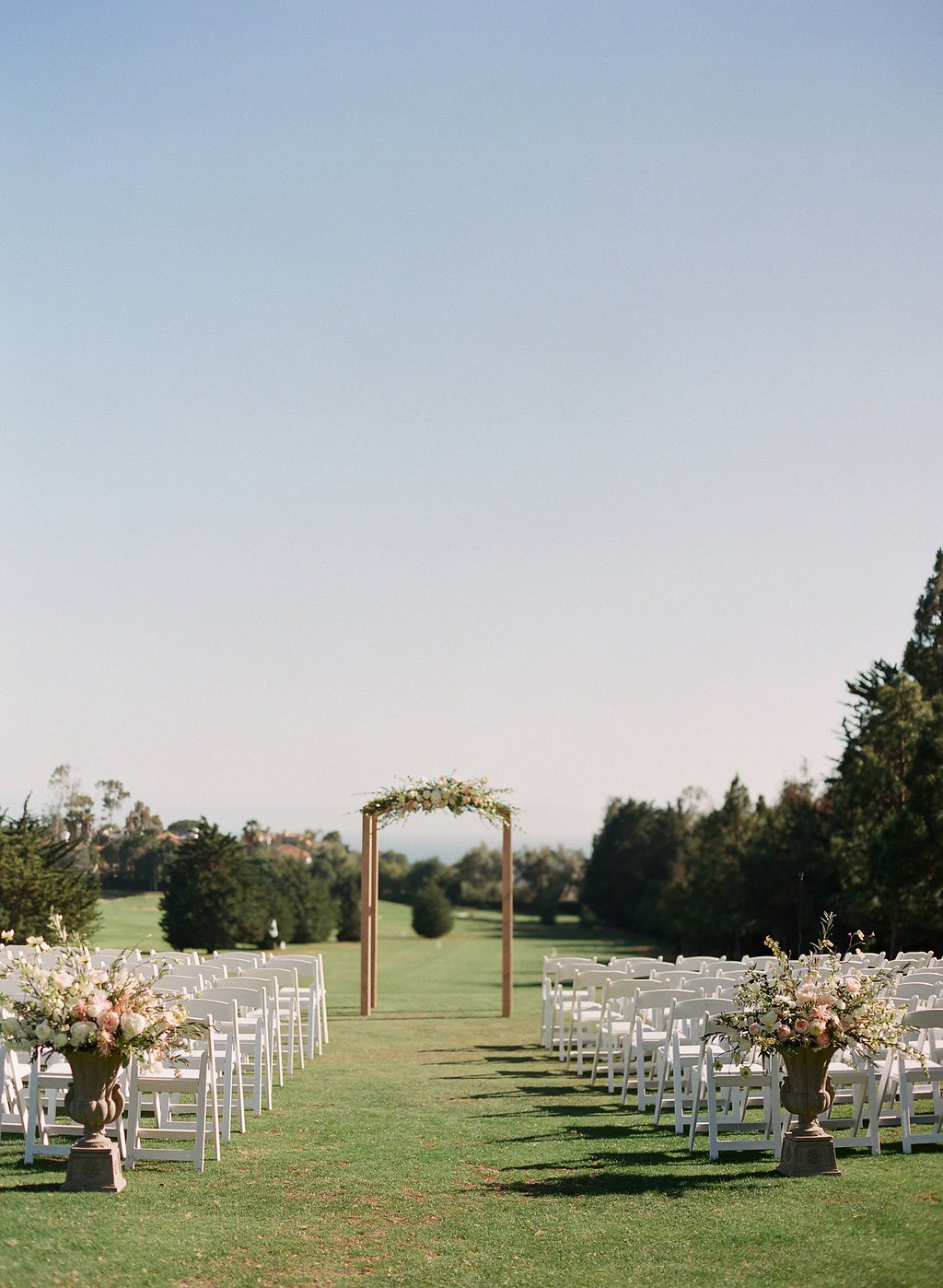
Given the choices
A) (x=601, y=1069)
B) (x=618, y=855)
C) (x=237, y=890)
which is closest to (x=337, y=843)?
(x=618, y=855)

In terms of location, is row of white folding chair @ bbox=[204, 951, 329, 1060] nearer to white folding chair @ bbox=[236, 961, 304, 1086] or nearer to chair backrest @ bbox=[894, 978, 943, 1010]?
white folding chair @ bbox=[236, 961, 304, 1086]

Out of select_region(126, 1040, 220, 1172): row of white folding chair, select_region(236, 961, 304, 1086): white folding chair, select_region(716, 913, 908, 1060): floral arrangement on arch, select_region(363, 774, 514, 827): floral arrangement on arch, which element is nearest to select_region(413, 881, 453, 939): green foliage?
select_region(363, 774, 514, 827): floral arrangement on arch

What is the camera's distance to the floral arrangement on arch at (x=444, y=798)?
1941 centimetres

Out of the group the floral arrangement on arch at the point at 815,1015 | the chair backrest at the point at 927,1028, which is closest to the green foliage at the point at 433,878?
the chair backrest at the point at 927,1028

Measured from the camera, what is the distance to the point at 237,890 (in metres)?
31.7

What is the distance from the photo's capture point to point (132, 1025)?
757 centimetres

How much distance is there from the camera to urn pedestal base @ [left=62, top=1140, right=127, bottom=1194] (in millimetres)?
7551

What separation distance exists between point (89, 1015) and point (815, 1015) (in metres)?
4.39

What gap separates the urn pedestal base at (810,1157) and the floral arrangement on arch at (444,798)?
37.6 feet

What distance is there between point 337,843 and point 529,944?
1822 inches

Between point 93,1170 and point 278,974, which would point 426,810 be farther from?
point 93,1170

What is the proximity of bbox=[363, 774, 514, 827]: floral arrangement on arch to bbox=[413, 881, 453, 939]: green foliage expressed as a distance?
25835mm

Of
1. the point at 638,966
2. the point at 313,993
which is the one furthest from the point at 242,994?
the point at 638,966

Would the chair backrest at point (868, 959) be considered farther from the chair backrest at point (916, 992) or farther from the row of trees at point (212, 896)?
the row of trees at point (212, 896)
